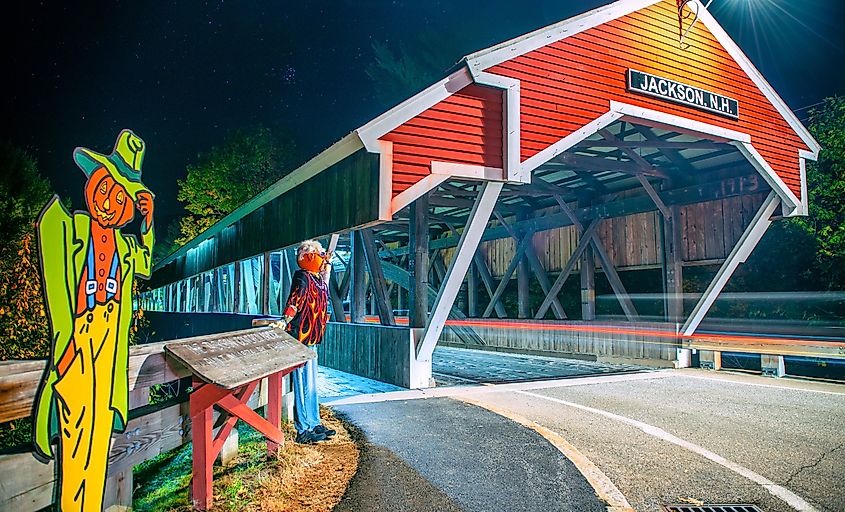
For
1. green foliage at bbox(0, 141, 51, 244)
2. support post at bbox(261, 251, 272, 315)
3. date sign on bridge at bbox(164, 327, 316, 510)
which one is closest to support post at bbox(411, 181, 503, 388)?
date sign on bridge at bbox(164, 327, 316, 510)

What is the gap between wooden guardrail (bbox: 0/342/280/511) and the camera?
232cm

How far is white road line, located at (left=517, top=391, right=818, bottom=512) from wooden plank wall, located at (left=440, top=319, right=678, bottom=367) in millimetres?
5587

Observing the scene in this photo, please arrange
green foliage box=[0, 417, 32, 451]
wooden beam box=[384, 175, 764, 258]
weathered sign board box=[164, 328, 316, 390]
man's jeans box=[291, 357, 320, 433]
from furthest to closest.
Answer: wooden beam box=[384, 175, 764, 258] < green foliage box=[0, 417, 32, 451] < man's jeans box=[291, 357, 320, 433] < weathered sign board box=[164, 328, 316, 390]

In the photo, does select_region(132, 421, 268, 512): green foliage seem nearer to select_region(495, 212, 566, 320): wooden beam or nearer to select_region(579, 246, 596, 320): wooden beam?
select_region(579, 246, 596, 320): wooden beam

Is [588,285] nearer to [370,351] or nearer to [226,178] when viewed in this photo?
[370,351]

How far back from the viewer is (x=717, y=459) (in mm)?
5074

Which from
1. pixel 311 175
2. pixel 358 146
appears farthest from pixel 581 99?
pixel 311 175

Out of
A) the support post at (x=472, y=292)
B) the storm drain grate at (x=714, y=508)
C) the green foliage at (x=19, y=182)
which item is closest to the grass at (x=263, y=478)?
the storm drain grate at (x=714, y=508)

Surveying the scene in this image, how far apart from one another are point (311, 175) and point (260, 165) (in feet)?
111

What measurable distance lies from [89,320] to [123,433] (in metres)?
0.78

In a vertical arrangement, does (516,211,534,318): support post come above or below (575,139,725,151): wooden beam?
below

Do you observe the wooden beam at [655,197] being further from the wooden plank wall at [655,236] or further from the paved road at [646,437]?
the paved road at [646,437]

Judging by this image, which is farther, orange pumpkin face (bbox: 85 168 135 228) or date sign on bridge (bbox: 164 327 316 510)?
date sign on bridge (bbox: 164 327 316 510)

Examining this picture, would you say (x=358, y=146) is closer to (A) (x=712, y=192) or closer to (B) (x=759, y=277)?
(A) (x=712, y=192)
